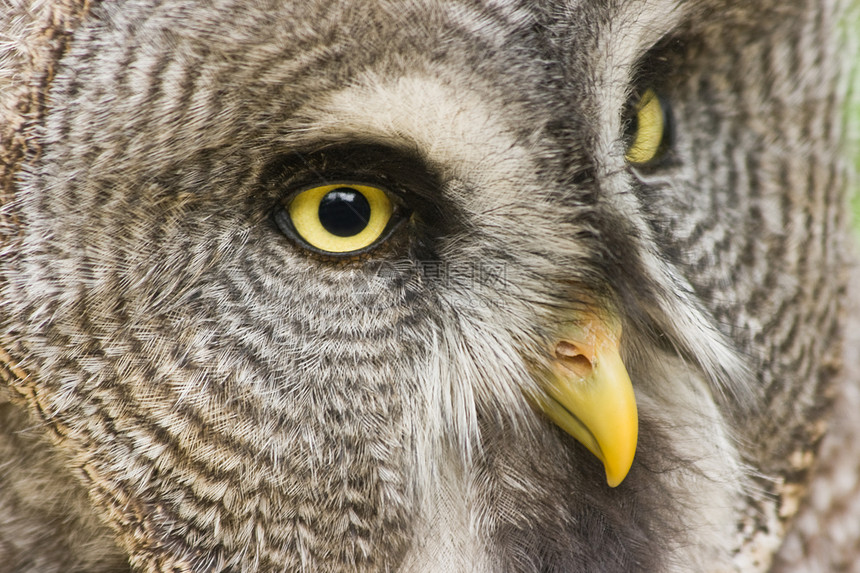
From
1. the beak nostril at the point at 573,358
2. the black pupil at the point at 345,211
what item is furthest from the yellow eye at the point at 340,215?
the beak nostril at the point at 573,358

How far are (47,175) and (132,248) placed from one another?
114 mm

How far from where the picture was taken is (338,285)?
0.92 meters

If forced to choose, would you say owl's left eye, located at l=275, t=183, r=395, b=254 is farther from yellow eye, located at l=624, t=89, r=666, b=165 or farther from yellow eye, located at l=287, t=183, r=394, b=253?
yellow eye, located at l=624, t=89, r=666, b=165

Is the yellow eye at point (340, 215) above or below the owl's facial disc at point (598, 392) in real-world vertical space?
above

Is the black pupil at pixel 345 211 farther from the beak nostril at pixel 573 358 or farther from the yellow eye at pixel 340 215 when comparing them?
the beak nostril at pixel 573 358

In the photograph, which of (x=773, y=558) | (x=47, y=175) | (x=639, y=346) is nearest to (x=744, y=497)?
(x=773, y=558)

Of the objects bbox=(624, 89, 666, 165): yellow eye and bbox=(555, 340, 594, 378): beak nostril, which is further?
bbox=(624, 89, 666, 165): yellow eye

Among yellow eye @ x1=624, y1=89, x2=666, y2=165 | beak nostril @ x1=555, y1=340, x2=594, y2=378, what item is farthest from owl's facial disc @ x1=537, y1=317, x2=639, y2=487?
yellow eye @ x1=624, y1=89, x2=666, y2=165

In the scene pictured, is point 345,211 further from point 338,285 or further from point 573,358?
point 573,358

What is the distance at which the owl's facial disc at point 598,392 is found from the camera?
928mm

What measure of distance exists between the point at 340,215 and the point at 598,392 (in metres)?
0.34

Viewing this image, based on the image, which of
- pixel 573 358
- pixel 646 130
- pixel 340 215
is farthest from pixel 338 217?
pixel 646 130

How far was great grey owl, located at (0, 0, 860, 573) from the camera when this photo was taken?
2.84ft

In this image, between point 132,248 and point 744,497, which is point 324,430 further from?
point 744,497
